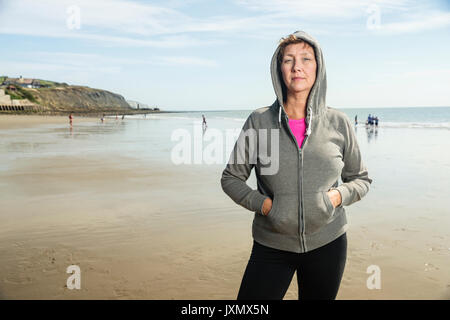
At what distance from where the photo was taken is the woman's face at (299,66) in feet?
7.06

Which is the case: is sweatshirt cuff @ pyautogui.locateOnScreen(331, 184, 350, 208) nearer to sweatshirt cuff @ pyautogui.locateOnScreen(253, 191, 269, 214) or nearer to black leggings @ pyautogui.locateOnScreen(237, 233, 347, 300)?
black leggings @ pyautogui.locateOnScreen(237, 233, 347, 300)

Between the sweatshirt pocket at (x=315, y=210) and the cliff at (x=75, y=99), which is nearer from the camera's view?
the sweatshirt pocket at (x=315, y=210)

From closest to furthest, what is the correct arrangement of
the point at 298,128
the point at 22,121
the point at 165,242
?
1. the point at 298,128
2. the point at 165,242
3. the point at 22,121

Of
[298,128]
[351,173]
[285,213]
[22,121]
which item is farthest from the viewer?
[22,121]

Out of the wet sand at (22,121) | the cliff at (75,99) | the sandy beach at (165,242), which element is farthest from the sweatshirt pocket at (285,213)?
the cliff at (75,99)

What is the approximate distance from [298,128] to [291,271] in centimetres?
85

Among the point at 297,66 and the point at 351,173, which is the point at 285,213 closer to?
the point at 351,173

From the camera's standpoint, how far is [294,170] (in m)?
2.09

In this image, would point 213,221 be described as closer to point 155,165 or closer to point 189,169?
point 189,169

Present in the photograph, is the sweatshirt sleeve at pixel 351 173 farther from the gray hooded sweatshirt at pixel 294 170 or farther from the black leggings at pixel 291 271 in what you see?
the black leggings at pixel 291 271

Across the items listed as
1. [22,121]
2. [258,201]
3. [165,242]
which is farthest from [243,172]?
[22,121]

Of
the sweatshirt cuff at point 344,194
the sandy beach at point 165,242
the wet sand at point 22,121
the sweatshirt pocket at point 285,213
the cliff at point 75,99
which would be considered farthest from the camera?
the cliff at point 75,99
